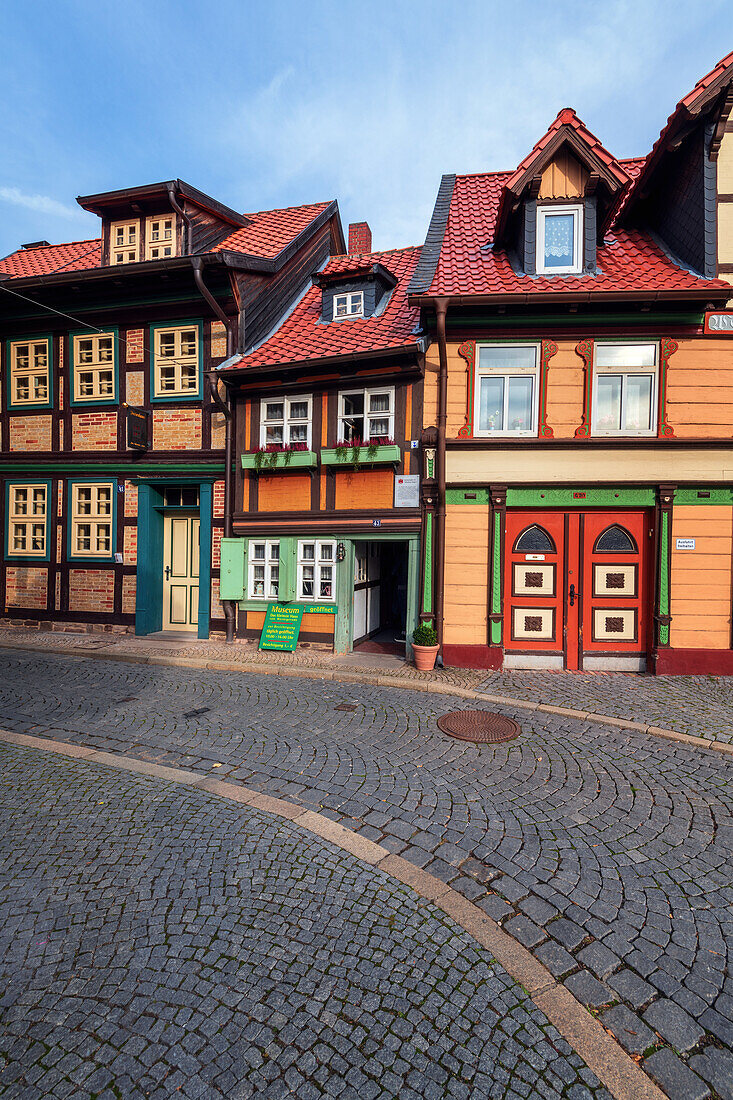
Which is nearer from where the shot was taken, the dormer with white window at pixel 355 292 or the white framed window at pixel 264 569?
the white framed window at pixel 264 569

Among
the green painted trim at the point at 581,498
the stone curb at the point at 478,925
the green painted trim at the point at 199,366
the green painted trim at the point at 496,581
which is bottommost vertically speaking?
the stone curb at the point at 478,925

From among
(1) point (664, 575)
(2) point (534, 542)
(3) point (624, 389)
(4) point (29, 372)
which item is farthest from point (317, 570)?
(4) point (29, 372)

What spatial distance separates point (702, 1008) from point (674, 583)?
7.50 metres

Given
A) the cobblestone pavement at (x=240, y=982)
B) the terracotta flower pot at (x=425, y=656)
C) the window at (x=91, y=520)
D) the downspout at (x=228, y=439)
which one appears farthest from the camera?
the window at (x=91, y=520)

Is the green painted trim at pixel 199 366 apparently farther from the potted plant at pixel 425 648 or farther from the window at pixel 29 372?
the potted plant at pixel 425 648

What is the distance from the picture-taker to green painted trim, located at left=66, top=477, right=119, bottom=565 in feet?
→ 39.0

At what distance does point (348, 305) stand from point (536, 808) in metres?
10.3

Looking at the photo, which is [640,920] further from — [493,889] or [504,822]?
[504,822]

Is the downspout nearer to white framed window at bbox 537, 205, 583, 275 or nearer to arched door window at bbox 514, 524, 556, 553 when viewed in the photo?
arched door window at bbox 514, 524, 556, 553

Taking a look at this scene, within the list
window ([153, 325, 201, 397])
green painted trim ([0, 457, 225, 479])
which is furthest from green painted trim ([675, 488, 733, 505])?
window ([153, 325, 201, 397])

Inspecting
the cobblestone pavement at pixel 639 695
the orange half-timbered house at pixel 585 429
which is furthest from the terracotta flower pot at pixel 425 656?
the cobblestone pavement at pixel 639 695

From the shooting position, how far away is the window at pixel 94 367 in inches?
469

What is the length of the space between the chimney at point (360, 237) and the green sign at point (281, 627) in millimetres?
11041

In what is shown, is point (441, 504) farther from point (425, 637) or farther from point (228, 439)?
point (228, 439)
